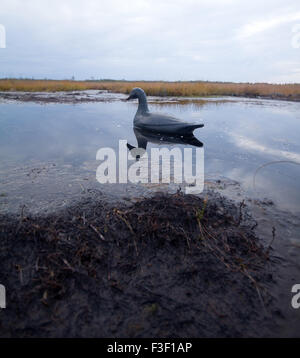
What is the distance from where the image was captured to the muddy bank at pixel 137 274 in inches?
75.7

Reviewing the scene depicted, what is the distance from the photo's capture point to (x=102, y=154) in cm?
598

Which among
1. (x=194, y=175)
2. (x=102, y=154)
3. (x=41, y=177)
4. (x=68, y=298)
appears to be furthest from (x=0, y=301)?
(x=102, y=154)

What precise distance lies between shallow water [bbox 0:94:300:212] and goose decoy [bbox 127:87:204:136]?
530 mm

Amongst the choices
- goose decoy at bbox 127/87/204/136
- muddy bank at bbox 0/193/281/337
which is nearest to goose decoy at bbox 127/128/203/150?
goose decoy at bbox 127/87/204/136

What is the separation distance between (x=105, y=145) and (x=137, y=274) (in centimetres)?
489

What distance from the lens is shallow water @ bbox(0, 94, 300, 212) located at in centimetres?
425

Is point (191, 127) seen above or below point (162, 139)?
above

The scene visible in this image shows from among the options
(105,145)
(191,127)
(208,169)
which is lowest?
(208,169)

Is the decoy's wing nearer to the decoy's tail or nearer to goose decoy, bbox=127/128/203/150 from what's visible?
the decoy's tail

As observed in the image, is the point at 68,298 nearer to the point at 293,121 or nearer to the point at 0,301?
the point at 0,301

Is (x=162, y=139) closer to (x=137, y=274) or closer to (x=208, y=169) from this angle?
(x=208, y=169)

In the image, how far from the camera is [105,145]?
676 centimetres

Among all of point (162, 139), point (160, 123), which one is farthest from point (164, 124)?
point (162, 139)

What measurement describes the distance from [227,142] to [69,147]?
458 cm
